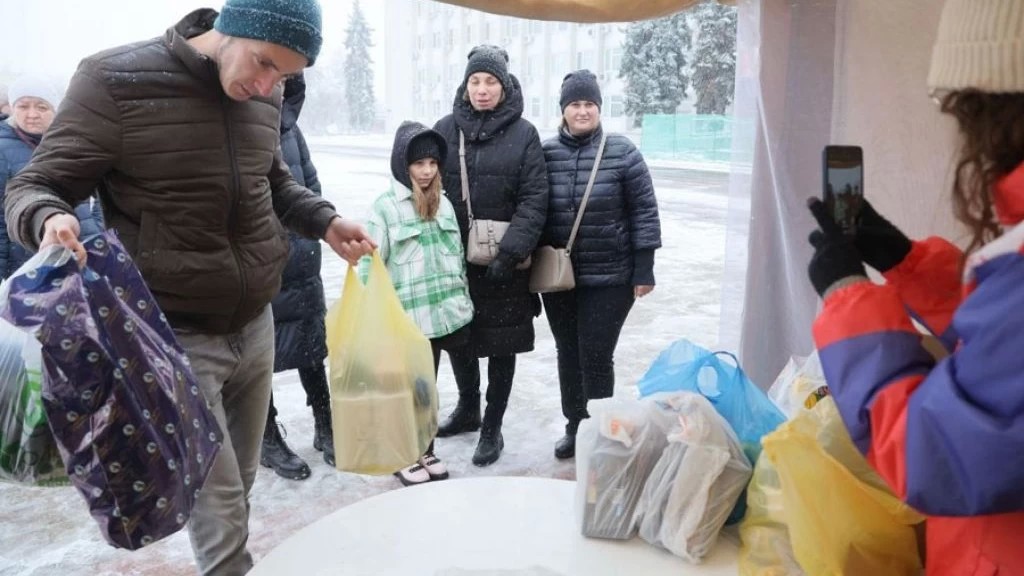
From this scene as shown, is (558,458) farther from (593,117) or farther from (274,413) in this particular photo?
(593,117)

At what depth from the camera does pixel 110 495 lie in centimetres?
113

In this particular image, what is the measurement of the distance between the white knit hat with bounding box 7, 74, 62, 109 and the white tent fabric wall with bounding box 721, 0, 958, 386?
254 centimetres

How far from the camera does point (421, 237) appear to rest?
9.21 ft

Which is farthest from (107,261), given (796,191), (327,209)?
(796,191)

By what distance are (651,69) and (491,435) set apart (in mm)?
6070

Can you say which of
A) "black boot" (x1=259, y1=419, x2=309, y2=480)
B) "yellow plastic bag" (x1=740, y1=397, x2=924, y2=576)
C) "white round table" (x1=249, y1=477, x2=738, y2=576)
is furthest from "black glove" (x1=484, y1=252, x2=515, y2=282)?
"yellow plastic bag" (x1=740, y1=397, x2=924, y2=576)

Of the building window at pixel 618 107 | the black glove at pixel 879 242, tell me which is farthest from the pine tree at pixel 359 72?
the black glove at pixel 879 242

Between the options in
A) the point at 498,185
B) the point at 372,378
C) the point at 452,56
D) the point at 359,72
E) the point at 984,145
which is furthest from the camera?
the point at 359,72

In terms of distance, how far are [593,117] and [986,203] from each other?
2.16 m

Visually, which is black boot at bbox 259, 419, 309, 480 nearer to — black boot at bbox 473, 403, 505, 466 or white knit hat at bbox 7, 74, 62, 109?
black boot at bbox 473, 403, 505, 466

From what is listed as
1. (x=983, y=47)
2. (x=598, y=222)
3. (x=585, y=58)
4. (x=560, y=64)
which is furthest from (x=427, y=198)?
(x=585, y=58)

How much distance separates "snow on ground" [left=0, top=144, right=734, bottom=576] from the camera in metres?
2.45

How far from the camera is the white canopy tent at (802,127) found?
175cm

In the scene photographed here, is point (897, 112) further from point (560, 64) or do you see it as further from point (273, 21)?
point (560, 64)
